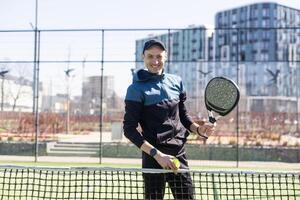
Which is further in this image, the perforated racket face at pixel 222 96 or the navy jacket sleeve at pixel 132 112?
the perforated racket face at pixel 222 96

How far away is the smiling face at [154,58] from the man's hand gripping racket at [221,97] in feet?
1.56

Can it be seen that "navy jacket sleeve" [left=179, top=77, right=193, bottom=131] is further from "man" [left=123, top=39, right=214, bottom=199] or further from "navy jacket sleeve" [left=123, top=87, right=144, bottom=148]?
"navy jacket sleeve" [left=123, top=87, right=144, bottom=148]

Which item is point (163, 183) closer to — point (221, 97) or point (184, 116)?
point (184, 116)

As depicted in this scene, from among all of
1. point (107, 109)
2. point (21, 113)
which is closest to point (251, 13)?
point (107, 109)

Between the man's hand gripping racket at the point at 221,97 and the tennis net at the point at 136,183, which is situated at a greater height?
the man's hand gripping racket at the point at 221,97

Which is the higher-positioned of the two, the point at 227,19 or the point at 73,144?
the point at 227,19

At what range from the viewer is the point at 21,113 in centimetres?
2108

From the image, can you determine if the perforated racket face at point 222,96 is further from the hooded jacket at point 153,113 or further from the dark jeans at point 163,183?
the dark jeans at point 163,183

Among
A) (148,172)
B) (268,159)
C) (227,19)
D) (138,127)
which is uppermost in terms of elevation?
(227,19)

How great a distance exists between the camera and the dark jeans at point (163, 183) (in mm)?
3605

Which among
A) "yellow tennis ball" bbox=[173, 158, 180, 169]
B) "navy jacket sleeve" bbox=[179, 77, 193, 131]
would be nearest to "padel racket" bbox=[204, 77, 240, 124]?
"navy jacket sleeve" bbox=[179, 77, 193, 131]

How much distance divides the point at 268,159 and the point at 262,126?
8210 mm

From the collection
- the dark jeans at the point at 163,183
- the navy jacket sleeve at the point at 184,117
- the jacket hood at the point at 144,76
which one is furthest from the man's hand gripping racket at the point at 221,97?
the jacket hood at the point at 144,76

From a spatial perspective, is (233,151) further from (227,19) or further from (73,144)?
(227,19)
